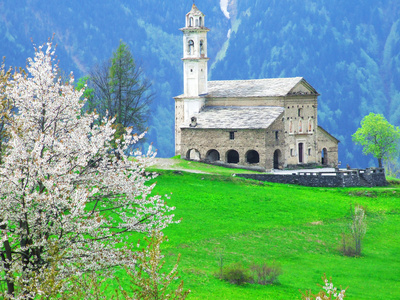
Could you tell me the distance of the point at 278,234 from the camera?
141ft

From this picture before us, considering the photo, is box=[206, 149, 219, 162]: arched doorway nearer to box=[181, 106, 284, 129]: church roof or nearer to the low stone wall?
box=[181, 106, 284, 129]: church roof

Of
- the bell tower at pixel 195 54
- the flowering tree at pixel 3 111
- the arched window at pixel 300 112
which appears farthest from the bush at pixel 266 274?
the bell tower at pixel 195 54

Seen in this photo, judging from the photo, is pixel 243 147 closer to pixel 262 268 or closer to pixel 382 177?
pixel 382 177

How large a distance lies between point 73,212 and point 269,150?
4622 cm

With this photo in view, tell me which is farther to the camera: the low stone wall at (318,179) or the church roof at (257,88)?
the church roof at (257,88)

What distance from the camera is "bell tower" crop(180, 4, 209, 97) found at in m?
70.2

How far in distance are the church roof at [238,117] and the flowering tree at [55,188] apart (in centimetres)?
4175

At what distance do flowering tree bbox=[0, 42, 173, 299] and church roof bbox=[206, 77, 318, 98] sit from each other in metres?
45.8

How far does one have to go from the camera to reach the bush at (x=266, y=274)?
33.9 metres

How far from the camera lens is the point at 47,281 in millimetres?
16156

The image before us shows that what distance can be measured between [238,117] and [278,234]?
24.3 meters

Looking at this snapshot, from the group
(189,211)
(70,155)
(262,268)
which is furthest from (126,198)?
(189,211)

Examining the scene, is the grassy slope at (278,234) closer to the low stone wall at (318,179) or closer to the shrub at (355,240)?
the shrub at (355,240)

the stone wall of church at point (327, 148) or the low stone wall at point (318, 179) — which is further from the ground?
the stone wall of church at point (327, 148)
